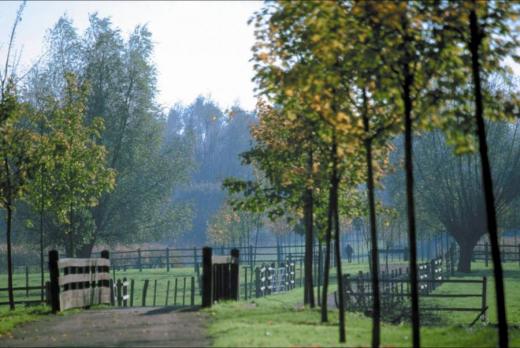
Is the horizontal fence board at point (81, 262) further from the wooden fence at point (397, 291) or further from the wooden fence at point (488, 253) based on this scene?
the wooden fence at point (488, 253)

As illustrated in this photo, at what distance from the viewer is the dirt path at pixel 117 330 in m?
17.7

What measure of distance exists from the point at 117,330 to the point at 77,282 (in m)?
5.79

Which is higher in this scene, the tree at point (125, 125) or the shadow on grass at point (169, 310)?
the tree at point (125, 125)

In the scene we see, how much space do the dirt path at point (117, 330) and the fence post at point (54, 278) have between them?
539 millimetres

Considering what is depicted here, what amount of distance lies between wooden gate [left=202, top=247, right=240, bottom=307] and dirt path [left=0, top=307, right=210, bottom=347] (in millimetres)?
744

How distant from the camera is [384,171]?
22.1 m

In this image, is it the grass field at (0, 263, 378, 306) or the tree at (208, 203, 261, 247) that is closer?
the grass field at (0, 263, 378, 306)

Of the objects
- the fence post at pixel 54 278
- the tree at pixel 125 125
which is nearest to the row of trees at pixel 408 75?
the fence post at pixel 54 278

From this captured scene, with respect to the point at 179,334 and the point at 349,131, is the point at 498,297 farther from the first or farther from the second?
the point at 179,334

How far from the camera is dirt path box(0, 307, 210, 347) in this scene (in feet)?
58.1

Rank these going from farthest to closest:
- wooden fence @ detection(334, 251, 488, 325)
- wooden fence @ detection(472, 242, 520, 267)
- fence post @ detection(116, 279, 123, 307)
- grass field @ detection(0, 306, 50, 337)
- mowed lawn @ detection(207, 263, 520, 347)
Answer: wooden fence @ detection(472, 242, 520, 267)
fence post @ detection(116, 279, 123, 307)
wooden fence @ detection(334, 251, 488, 325)
grass field @ detection(0, 306, 50, 337)
mowed lawn @ detection(207, 263, 520, 347)

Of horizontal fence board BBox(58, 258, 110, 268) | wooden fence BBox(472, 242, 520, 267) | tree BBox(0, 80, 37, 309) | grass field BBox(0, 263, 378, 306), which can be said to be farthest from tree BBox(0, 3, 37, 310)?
wooden fence BBox(472, 242, 520, 267)

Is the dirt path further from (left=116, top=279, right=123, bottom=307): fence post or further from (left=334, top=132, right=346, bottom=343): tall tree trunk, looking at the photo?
(left=116, top=279, right=123, bottom=307): fence post

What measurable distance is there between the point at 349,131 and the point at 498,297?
405 centimetres
